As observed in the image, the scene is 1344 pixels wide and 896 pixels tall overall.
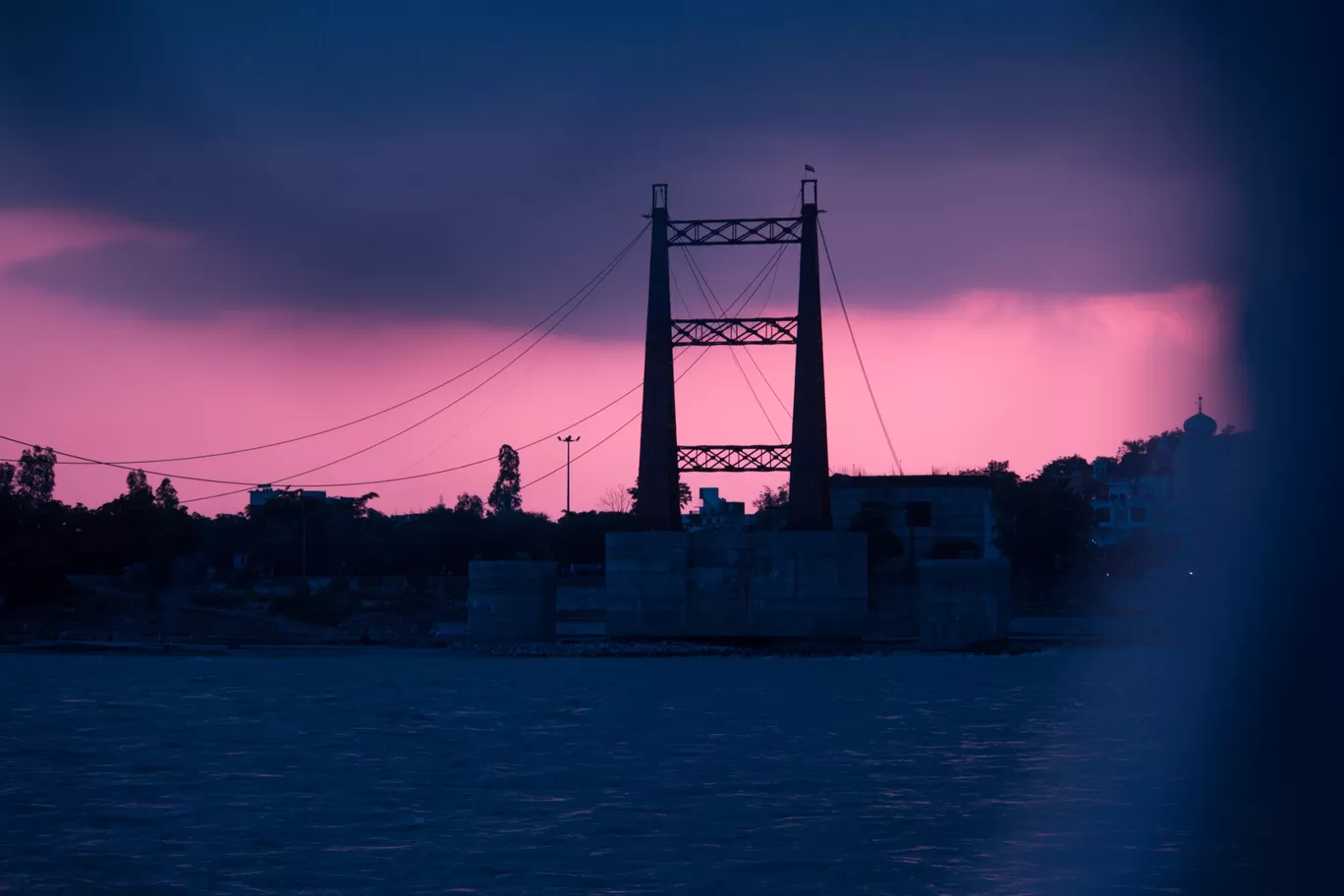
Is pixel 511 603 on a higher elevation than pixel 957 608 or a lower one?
higher

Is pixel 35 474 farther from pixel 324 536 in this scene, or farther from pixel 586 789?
pixel 586 789

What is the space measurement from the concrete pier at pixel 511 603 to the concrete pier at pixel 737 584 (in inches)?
169

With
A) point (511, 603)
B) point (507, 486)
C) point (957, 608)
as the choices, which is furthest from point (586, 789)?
point (507, 486)

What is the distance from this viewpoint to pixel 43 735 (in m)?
38.0

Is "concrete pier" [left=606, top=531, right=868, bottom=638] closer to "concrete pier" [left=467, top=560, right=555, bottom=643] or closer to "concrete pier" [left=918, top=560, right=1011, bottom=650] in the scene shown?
"concrete pier" [left=918, top=560, right=1011, bottom=650]

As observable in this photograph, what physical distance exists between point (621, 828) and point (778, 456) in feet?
155

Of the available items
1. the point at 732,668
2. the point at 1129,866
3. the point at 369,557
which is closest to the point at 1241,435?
the point at 1129,866

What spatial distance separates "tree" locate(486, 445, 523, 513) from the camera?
175m

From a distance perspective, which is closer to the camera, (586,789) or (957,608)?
(586,789)

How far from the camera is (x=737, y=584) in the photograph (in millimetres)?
70875

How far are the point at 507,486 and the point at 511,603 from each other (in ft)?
334

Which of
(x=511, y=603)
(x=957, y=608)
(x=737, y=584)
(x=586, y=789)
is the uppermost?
(x=737, y=584)

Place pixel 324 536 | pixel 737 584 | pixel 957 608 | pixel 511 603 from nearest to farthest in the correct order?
1. pixel 737 584
2. pixel 957 608
3. pixel 511 603
4. pixel 324 536

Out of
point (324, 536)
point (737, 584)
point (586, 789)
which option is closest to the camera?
point (586, 789)
